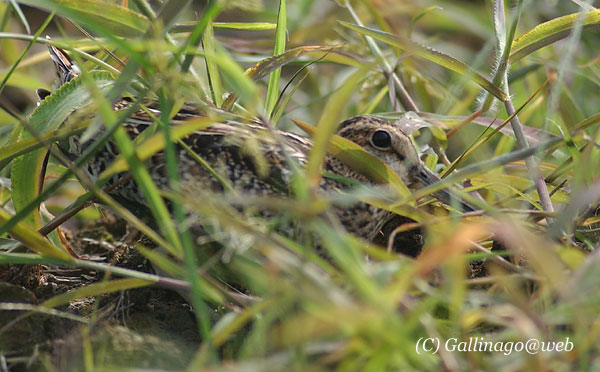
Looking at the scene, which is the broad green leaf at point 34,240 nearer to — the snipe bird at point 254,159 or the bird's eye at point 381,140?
the snipe bird at point 254,159

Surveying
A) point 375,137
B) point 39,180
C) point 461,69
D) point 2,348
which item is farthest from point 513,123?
point 2,348

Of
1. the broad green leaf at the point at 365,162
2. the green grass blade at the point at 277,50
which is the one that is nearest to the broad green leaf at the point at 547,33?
the broad green leaf at the point at 365,162

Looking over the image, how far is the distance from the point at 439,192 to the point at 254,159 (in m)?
0.56

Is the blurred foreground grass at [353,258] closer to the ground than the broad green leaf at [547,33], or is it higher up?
closer to the ground

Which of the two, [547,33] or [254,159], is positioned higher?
[547,33]

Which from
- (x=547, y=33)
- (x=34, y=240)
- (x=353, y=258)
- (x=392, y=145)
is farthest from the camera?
(x=392, y=145)

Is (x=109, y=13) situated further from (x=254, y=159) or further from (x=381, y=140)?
(x=381, y=140)

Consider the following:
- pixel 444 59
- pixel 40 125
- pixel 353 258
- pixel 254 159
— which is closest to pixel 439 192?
pixel 444 59

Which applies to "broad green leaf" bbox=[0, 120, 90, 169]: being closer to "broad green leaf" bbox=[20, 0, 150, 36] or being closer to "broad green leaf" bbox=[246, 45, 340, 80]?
"broad green leaf" bbox=[20, 0, 150, 36]

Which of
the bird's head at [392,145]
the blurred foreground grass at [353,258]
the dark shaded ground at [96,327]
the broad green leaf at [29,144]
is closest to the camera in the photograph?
the blurred foreground grass at [353,258]

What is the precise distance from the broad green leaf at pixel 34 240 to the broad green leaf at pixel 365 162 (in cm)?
72

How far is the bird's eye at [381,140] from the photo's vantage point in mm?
2451

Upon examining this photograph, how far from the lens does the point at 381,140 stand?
2.46 m

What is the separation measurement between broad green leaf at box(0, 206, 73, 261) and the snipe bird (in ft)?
1.42
